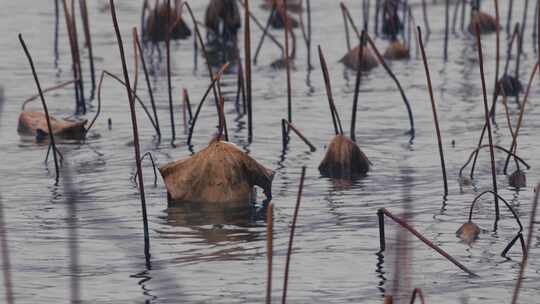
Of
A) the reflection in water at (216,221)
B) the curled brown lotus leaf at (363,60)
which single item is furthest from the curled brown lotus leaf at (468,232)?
the curled brown lotus leaf at (363,60)

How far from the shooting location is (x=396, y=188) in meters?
6.91

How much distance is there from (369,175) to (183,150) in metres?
1.22

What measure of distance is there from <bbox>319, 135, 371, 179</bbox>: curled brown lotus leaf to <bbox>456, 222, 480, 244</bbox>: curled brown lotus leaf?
1.41 meters

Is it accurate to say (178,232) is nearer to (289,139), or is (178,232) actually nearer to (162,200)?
(162,200)

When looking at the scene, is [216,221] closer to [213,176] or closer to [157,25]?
[213,176]

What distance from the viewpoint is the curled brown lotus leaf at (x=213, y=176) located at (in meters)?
6.49

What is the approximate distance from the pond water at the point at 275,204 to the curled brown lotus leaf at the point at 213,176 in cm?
10

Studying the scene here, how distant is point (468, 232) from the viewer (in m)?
5.77

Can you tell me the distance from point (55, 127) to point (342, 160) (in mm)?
1957

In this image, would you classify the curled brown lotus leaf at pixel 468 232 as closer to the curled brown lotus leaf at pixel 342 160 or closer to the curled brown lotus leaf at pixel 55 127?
the curled brown lotus leaf at pixel 342 160

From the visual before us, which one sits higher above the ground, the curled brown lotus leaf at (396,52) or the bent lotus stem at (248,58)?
the bent lotus stem at (248,58)

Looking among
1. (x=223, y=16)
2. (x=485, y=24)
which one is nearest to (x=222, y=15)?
(x=223, y=16)

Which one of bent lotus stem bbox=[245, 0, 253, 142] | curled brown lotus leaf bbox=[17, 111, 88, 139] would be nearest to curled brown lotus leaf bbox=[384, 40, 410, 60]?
bent lotus stem bbox=[245, 0, 253, 142]

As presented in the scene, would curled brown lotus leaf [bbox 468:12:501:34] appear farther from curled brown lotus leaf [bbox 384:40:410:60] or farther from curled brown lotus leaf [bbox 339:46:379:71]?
curled brown lotus leaf [bbox 339:46:379:71]
